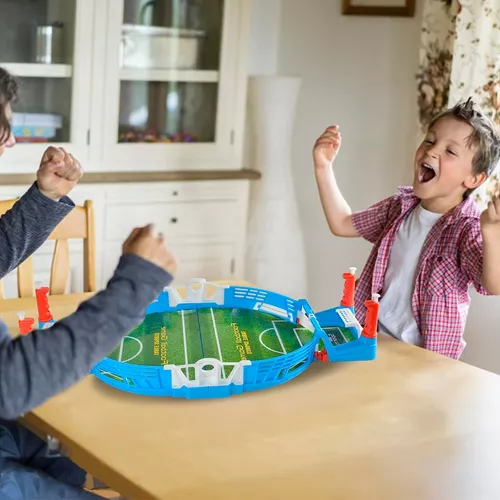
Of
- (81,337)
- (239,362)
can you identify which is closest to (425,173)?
(239,362)

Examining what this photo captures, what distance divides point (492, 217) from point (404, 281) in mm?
397

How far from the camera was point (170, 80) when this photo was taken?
3340 mm

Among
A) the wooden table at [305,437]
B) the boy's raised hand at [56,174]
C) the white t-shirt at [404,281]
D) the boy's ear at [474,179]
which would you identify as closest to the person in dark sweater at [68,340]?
the wooden table at [305,437]

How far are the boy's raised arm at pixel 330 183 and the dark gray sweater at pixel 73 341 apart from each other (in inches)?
43.6

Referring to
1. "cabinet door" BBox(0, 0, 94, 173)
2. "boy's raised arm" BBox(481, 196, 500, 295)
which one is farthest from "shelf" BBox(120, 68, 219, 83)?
"boy's raised arm" BBox(481, 196, 500, 295)

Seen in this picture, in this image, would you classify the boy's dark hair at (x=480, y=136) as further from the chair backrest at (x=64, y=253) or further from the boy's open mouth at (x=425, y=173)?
the chair backrest at (x=64, y=253)

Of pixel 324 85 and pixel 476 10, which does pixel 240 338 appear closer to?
pixel 476 10

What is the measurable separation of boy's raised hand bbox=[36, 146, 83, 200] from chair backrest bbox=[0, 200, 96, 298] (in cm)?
58

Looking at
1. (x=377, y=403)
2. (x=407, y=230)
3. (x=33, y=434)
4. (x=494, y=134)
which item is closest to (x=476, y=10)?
(x=494, y=134)

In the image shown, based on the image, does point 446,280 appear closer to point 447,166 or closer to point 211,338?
point 447,166

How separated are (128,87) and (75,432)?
209 cm

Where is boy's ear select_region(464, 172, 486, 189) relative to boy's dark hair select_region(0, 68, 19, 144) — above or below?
below

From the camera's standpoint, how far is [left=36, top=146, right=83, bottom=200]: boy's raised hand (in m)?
1.67

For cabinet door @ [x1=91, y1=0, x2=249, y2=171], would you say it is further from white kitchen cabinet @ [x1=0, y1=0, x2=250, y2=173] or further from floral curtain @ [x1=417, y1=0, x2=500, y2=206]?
floral curtain @ [x1=417, y1=0, x2=500, y2=206]
